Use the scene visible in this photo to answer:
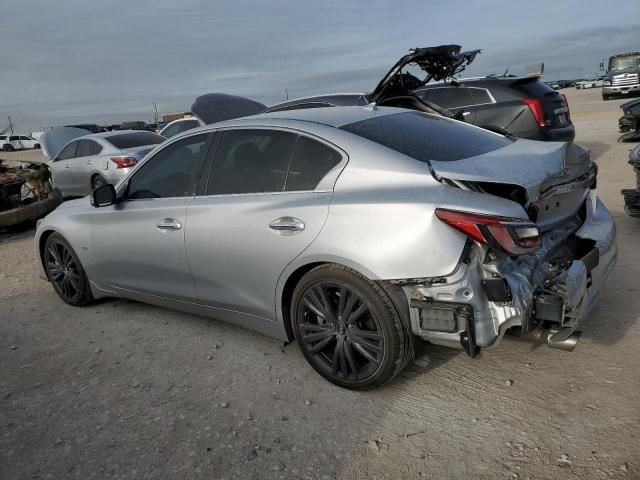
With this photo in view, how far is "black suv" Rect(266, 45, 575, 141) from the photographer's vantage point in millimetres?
6539

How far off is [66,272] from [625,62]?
1257 inches

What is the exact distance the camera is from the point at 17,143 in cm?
4606

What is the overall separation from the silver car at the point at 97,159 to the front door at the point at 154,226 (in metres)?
5.62

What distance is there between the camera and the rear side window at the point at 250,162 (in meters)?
3.28

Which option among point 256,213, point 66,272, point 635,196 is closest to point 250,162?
point 256,213

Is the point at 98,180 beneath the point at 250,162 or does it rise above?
beneath

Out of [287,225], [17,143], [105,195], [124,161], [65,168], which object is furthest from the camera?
[17,143]

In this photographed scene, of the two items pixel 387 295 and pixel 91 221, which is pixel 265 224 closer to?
pixel 387 295

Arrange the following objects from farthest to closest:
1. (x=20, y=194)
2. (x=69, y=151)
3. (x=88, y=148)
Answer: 1. (x=69, y=151)
2. (x=88, y=148)
3. (x=20, y=194)

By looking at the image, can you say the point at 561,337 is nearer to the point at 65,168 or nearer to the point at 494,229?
the point at 494,229

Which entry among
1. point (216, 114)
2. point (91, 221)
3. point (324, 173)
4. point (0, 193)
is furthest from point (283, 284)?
point (0, 193)

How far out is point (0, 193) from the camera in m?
8.48

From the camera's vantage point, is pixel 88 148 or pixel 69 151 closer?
pixel 88 148

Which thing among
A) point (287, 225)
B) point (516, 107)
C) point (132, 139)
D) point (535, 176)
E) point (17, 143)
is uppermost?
point (535, 176)
